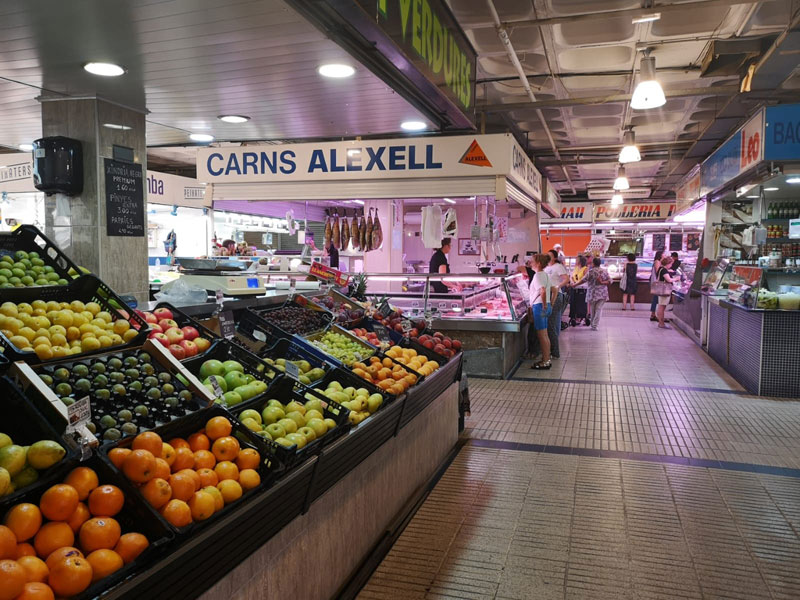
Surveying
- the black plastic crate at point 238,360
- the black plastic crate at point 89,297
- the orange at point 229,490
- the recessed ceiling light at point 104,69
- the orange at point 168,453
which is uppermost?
the recessed ceiling light at point 104,69

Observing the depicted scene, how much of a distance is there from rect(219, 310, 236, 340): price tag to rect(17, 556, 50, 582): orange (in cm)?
230

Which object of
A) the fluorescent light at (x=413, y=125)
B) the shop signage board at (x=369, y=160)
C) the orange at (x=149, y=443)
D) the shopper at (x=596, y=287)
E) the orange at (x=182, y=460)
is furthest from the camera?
the shopper at (x=596, y=287)

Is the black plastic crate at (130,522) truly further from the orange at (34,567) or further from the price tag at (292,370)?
the price tag at (292,370)

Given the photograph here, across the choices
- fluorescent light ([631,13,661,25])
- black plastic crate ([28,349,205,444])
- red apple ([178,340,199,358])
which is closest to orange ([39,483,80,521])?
black plastic crate ([28,349,205,444])

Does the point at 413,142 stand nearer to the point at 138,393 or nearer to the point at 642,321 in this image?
the point at 138,393

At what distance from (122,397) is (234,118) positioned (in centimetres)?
390

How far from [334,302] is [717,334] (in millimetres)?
6810

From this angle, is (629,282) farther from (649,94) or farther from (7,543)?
(7,543)

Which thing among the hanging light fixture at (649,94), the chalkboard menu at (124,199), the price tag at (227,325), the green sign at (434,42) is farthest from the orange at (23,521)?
the hanging light fixture at (649,94)

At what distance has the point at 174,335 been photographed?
10.2ft

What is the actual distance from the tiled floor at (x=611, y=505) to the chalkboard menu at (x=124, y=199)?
3315 millimetres

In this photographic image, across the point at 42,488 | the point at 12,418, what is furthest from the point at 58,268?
the point at 42,488

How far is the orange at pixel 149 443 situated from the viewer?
2.02m

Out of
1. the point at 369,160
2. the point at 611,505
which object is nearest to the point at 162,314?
the point at 611,505
